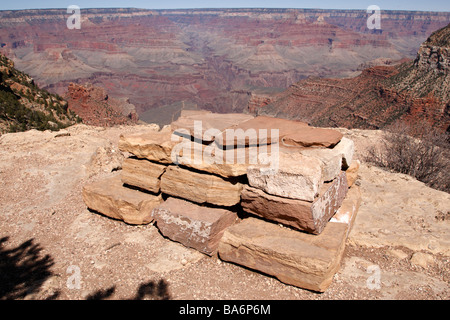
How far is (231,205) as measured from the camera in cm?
543

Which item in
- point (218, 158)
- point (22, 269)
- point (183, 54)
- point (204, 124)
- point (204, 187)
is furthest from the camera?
point (183, 54)

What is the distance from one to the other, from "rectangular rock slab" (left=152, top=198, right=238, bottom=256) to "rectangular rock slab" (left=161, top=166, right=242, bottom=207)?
0.17 m

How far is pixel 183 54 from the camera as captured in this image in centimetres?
16500

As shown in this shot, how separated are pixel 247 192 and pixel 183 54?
171279 millimetres

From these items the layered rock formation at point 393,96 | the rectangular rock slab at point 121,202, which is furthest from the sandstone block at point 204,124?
the layered rock formation at point 393,96

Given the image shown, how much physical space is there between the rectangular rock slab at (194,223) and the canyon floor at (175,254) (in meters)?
0.18

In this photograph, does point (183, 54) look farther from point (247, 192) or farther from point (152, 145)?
point (247, 192)

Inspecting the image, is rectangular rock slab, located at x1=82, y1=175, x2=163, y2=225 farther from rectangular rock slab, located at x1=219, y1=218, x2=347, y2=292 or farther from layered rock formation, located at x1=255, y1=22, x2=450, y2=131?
layered rock formation, located at x1=255, y1=22, x2=450, y2=131

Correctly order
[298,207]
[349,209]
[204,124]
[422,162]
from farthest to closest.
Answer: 1. [422,162]
2. [204,124]
3. [349,209]
4. [298,207]

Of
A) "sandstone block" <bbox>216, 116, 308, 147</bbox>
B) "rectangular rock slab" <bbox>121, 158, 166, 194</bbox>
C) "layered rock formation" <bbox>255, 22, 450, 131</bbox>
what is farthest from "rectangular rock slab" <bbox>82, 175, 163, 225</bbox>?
"layered rock formation" <bbox>255, 22, 450, 131</bbox>

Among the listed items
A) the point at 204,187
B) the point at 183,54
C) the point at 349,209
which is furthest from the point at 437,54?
the point at 183,54

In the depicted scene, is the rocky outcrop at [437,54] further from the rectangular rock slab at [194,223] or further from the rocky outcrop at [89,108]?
the rectangular rock slab at [194,223]

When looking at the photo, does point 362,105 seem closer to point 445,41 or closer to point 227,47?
point 445,41

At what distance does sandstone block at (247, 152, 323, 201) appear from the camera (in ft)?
14.8
